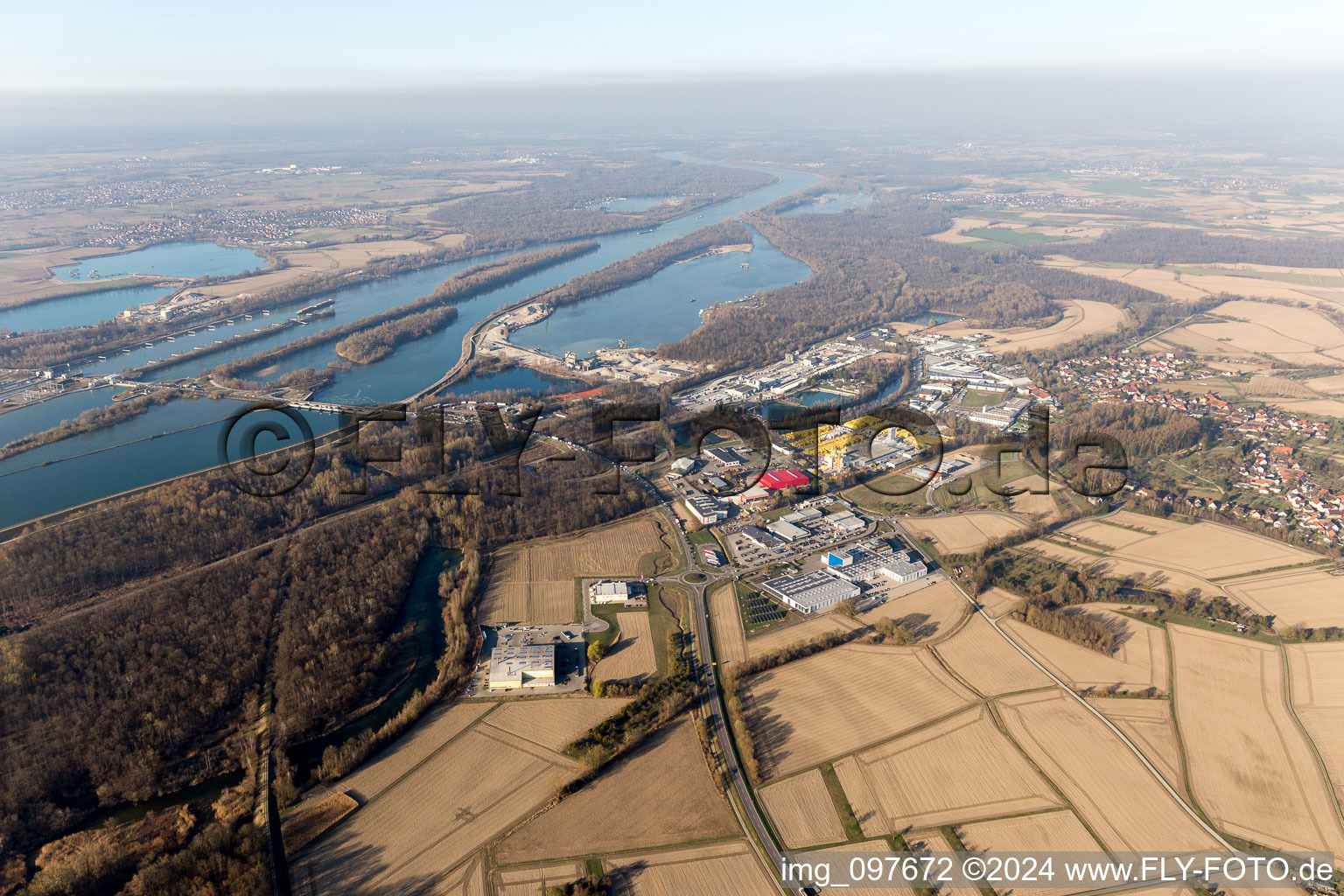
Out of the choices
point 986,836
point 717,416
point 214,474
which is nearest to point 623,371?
point 717,416

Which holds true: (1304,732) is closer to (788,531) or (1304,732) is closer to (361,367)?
(788,531)

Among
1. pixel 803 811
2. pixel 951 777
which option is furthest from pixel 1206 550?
pixel 803 811

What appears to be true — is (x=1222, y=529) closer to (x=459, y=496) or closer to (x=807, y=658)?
(x=807, y=658)

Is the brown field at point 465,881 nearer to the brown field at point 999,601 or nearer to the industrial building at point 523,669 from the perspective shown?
the industrial building at point 523,669

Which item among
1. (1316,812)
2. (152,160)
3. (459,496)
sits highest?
(152,160)

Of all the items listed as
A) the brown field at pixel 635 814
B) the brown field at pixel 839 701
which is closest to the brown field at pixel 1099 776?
the brown field at pixel 839 701

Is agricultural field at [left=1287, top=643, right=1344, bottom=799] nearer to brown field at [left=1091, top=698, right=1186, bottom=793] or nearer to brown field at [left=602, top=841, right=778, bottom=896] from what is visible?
brown field at [left=1091, top=698, right=1186, bottom=793]

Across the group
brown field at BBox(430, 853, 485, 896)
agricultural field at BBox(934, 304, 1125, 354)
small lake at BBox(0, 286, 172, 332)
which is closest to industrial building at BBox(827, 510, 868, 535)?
brown field at BBox(430, 853, 485, 896)
